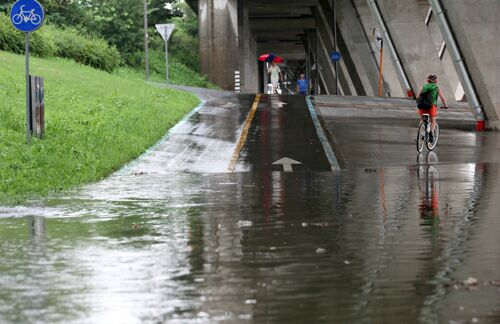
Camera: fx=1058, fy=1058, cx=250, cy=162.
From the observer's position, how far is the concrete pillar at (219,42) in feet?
202

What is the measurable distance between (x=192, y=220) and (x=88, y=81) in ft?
85.8

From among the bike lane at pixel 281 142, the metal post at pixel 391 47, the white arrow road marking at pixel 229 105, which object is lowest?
the bike lane at pixel 281 142

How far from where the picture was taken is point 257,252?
10.0 m

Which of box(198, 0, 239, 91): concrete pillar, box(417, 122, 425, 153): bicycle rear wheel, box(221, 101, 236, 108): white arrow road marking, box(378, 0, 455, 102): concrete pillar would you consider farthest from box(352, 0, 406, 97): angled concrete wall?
box(417, 122, 425, 153): bicycle rear wheel

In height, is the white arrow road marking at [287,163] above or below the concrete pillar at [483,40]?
below

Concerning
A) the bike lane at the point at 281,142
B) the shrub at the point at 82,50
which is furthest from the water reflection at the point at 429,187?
the shrub at the point at 82,50

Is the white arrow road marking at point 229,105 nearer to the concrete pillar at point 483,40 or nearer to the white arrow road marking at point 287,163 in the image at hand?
the concrete pillar at point 483,40

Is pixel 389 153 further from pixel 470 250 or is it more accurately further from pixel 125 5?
pixel 125 5

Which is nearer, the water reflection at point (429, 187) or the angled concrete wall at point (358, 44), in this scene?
the water reflection at point (429, 187)

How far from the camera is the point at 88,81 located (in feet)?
124

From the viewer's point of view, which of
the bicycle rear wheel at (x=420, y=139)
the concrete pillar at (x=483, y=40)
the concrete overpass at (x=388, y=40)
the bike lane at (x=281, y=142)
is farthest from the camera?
the concrete overpass at (x=388, y=40)

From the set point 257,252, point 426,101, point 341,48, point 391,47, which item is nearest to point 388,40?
point 391,47

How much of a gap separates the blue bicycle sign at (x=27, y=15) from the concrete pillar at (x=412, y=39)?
101ft

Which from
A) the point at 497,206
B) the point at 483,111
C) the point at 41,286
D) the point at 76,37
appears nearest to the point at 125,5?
the point at 76,37
